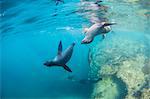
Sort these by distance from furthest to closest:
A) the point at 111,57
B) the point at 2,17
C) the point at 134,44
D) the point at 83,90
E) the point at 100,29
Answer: the point at 83,90, the point at 134,44, the point at 111,57, the point at 2,17, the point at 100,29

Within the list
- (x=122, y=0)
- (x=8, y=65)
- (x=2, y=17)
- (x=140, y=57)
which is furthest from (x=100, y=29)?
(x=8, y=65)

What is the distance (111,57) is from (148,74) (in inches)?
147

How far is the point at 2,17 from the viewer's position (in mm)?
20438

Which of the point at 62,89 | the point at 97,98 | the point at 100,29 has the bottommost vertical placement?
the point at 62,89

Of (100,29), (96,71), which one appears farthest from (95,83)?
(100,29)

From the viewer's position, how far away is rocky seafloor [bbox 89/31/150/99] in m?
21.3

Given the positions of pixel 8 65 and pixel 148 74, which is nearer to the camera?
pixel 148 74

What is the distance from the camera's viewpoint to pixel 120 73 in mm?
22000

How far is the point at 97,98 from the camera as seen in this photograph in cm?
2212

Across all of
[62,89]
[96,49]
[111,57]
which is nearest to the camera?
[111,57]

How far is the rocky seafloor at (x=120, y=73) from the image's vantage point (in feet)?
69.9

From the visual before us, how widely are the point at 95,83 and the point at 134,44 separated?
7.82 meters

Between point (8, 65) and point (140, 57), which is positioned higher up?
point (140, 57)

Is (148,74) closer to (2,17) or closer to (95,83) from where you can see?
(95,83)
